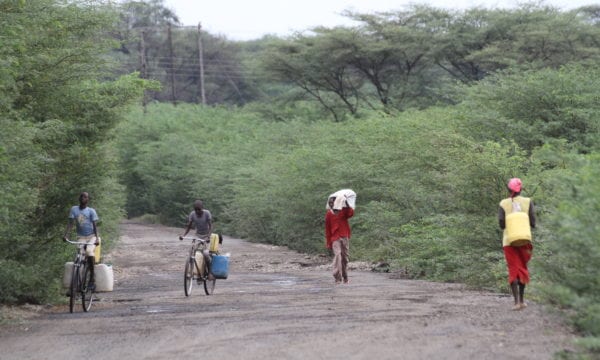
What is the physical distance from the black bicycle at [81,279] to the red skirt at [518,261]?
22.0ft

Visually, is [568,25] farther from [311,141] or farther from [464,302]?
[464,302]

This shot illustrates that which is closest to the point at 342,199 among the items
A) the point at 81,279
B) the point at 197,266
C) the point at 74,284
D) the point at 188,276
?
the point at 197,266

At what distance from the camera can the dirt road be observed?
10.4m

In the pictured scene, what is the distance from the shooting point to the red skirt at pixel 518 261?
13672mm

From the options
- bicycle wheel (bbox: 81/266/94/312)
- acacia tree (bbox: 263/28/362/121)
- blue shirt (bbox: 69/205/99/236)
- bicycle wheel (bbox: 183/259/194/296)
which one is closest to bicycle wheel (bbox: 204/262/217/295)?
bicycle wheel (bbox: 183/259/194/296)

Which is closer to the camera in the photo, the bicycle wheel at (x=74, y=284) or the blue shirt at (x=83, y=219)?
the bicycle wheel at (x=74, y=284)

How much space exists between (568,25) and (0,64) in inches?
1434

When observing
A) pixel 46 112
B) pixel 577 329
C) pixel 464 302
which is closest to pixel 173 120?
pixel 46 112

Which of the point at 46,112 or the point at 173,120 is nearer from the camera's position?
the point at 46,112

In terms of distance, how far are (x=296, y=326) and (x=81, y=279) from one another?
5.05m

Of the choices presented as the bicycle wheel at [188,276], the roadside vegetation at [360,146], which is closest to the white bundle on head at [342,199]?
the roadside vegetation at [360,146]

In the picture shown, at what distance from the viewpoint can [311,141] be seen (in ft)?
139

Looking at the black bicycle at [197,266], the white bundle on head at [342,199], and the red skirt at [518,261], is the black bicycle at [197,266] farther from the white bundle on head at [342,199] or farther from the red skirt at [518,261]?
the red skirt at [518,261]

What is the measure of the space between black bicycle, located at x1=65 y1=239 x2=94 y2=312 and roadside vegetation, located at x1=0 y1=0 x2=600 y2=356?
3.41ft
